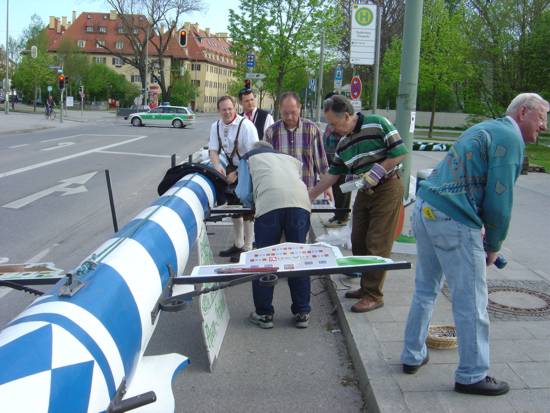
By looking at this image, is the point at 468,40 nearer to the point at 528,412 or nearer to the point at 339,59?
the point at 339,59

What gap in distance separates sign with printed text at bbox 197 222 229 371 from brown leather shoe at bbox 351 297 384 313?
110cm

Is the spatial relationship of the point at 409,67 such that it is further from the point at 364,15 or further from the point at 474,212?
the point at 364,15

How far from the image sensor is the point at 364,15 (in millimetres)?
12922

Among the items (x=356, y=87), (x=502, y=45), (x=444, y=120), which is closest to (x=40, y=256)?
(x=356, y=87)

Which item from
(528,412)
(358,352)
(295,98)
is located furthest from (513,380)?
(295,98)

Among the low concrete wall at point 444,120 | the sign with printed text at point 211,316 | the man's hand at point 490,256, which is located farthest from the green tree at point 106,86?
the man's hand at point 490,256

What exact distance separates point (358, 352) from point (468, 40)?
27.9 meters

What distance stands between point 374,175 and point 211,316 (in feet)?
5.66

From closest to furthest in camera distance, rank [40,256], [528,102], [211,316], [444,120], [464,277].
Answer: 1. [528,102]
2. [464,277]
3. [211,316]
4. [40,256]
5. [444,120]

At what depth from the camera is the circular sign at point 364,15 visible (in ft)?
41.7

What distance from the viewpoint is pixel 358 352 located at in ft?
14.0

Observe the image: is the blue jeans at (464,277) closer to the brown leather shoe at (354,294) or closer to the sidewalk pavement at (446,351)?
the sidewalk pavement at (446,351)

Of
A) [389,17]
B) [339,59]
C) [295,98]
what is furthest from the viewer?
[339,59]

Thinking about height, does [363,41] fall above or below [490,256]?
above
